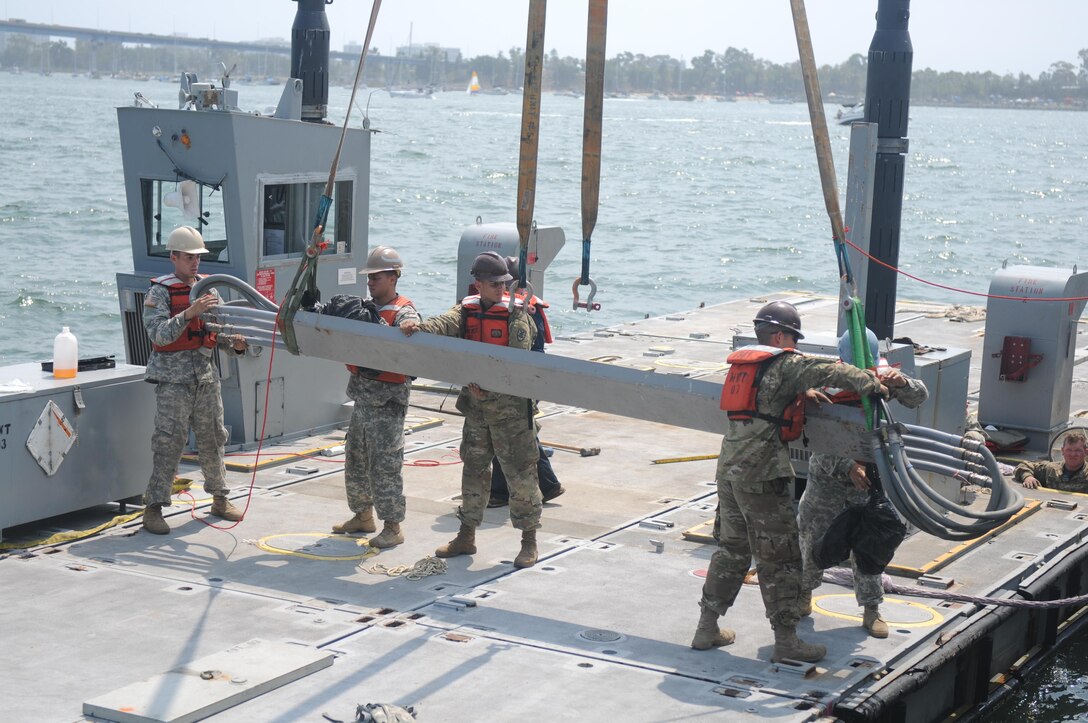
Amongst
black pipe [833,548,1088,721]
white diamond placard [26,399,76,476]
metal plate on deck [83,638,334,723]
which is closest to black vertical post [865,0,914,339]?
black pipe [833,548,1088,721]

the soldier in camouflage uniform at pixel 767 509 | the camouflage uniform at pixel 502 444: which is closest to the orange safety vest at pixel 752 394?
the soldier in camouflage uniform at pixel 767 509

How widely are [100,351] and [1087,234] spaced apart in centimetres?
4351

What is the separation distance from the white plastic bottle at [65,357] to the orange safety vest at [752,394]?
14.7ft

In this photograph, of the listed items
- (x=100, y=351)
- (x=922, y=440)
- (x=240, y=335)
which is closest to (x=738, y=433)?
(x=922, y=440)

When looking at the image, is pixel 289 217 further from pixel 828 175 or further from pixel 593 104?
pixel 828 175

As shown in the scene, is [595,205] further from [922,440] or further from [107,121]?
[107,121]

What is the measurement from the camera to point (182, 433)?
9.52 meters

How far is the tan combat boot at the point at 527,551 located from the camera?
8.98 metres

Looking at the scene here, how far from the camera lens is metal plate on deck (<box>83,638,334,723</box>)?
651cm

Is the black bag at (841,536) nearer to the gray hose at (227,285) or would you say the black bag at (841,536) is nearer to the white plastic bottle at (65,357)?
the gray hose at (227,285)

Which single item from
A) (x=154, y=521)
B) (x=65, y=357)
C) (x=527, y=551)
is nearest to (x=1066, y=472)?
(x=527, y=551)

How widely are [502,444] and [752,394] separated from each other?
2130mm

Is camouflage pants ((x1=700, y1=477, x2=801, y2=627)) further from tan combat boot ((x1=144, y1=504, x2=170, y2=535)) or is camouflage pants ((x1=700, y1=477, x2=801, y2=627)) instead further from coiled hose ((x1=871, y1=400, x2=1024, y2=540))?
tan combat boot ((x1=144, y1=504, x2=170, y2=535))

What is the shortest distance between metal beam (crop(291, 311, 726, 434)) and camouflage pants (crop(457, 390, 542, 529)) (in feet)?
1.88
